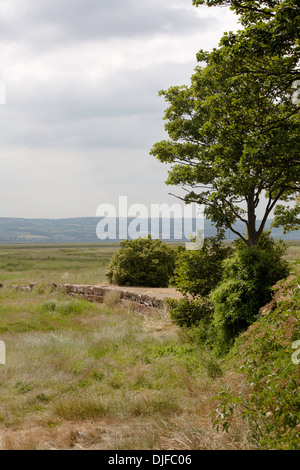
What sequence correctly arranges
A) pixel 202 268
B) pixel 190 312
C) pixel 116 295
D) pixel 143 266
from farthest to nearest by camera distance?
pixel 143 266 < pixel 116 295 < pixel 190 312 < pixel 202 268

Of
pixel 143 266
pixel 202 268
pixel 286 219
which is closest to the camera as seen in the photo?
pixel 202 268

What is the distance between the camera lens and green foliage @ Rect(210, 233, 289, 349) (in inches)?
314

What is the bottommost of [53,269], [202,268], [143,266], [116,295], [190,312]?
[53,269]

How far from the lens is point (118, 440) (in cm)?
459

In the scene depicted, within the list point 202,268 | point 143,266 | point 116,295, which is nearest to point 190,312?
point 202,268

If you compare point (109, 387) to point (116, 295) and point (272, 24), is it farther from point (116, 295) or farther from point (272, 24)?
point (116, 295)

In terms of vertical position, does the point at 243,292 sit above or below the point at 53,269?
above

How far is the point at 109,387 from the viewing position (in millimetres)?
6848

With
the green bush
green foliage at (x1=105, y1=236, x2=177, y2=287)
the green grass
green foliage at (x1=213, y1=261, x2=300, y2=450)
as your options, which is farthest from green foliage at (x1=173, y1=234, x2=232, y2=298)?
the green grass

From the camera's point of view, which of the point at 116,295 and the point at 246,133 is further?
the point at 116,295

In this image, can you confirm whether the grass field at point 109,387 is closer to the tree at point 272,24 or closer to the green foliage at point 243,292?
the green foliage at point 243,292

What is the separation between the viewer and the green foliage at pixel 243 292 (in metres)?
7.96

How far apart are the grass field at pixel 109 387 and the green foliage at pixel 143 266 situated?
4667 mm

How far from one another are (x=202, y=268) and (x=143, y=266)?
7.28 m
